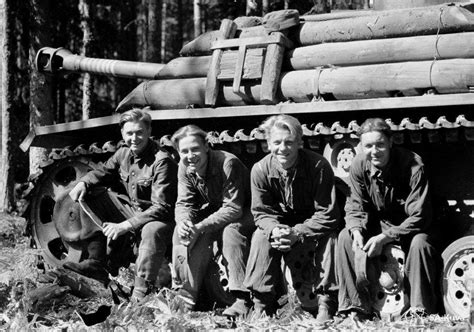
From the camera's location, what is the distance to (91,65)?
39.3 ft

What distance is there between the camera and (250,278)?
7.95 meters

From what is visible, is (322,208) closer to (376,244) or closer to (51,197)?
(376,244)

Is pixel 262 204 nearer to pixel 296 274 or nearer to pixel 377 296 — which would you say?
pixel 296 274

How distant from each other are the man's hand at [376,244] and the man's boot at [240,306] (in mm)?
1069

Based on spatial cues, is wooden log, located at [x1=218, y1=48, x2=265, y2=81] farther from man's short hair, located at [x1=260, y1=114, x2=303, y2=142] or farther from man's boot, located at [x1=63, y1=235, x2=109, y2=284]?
man's boot, located at [x1=63, y1=235, x2=109, y2=284]

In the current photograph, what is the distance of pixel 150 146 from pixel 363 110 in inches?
82.1

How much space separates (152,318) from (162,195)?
1.69 m

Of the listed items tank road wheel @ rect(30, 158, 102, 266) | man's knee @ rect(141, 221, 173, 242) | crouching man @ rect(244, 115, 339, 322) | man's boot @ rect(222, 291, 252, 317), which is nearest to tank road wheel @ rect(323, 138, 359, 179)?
crouching man @ rect(244, 115, 339, 322)

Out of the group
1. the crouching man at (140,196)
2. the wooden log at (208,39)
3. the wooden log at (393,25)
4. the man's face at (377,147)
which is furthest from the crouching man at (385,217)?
the wooden log at (208,39)

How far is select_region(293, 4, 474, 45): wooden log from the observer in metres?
9.06

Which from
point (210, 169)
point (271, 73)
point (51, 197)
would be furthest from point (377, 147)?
point (51, 197)

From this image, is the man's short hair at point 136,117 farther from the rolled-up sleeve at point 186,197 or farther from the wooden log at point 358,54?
the wooden log at point 358,54

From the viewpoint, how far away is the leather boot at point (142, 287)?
874 centimetres

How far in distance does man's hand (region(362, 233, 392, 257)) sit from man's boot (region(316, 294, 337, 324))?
1.58 ft
